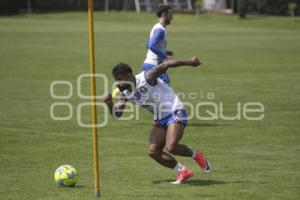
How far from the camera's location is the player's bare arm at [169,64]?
39.3 feet

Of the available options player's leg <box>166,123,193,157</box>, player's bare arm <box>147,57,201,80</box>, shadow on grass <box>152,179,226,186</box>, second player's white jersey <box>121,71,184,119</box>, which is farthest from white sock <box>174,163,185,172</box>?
player's bare arm <box>147,57,201,80</box>

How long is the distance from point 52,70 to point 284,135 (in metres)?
16.5

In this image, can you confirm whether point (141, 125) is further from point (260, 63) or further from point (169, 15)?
point (260, 63)

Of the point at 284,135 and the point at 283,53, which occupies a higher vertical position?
the point at 284,135

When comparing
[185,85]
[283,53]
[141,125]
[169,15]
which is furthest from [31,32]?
[169,15]

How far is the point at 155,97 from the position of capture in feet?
41.9

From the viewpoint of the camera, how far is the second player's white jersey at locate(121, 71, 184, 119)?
41.5 ft

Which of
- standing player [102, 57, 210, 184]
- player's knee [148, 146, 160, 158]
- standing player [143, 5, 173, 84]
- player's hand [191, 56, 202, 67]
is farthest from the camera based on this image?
standing player [143, 5, 173, 84]

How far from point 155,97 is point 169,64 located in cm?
79

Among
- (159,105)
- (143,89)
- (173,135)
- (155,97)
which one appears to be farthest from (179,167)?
(143,89)

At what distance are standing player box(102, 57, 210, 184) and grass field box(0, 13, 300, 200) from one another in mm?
454

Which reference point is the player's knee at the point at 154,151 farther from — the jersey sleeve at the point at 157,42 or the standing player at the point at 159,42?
the jersey sleeve at the point at 157,42

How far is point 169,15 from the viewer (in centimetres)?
1672

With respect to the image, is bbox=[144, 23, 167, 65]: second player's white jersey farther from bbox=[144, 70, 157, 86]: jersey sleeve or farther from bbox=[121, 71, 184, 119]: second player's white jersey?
bbox=[144, 70, 157, 86]: jersey sleeve
